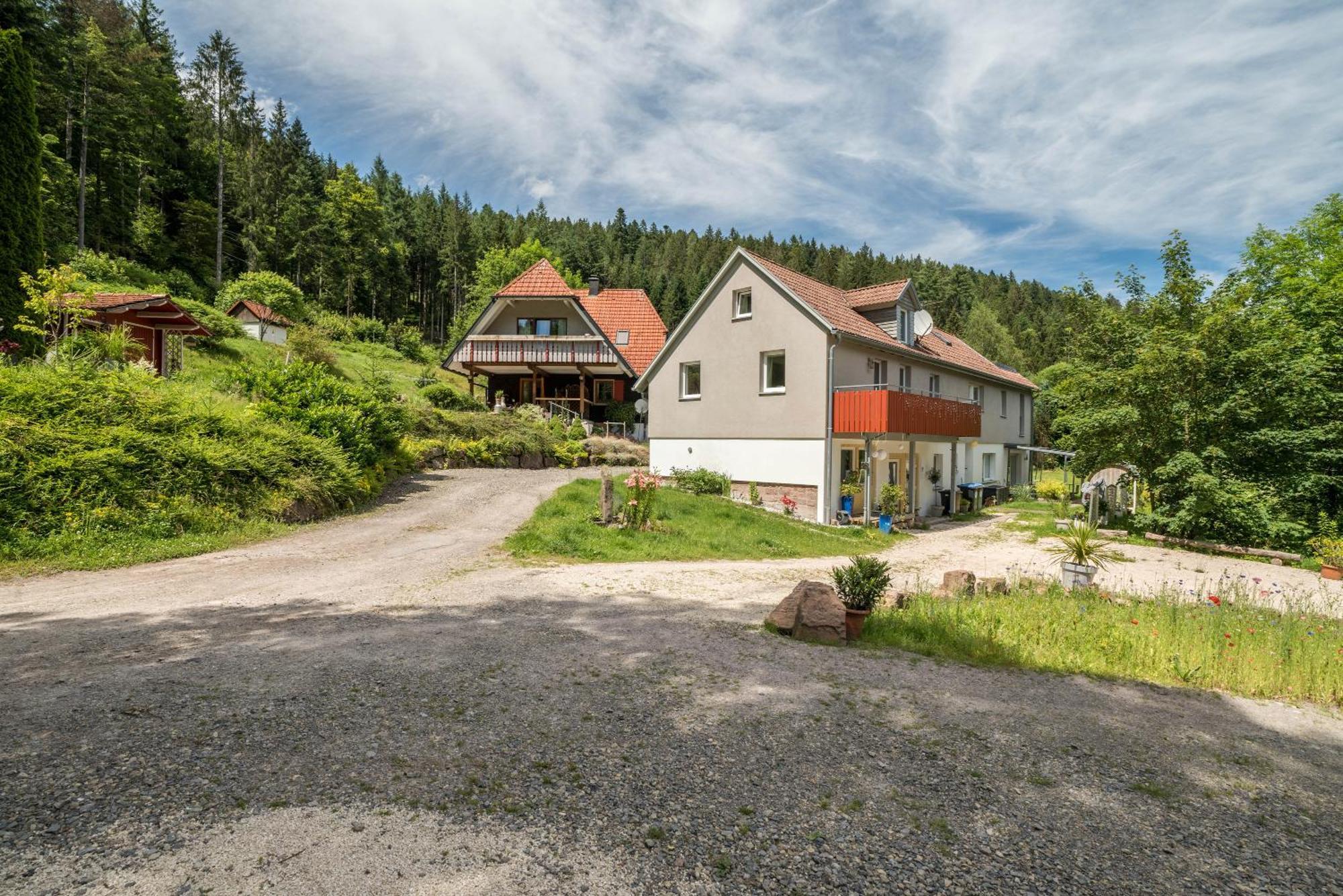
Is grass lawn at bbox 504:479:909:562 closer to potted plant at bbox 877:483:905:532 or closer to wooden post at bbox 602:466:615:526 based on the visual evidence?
wooden post at bbox 602:466:615:526

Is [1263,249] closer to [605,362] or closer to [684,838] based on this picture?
[605,362]

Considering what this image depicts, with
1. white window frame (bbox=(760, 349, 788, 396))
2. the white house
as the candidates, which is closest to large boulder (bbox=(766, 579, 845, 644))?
the white house

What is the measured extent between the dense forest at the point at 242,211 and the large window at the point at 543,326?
18958 mm

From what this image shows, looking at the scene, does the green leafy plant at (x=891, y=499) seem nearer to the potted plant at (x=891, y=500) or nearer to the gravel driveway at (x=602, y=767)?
the potted plant at (x=891, y=500)

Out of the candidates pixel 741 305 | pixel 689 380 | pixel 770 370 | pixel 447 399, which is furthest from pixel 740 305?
pixel 447 399

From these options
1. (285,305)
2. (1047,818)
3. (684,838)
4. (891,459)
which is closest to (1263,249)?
(891,459)

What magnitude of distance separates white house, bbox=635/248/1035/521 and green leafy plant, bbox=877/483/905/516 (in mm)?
679

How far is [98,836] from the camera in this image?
3100mm

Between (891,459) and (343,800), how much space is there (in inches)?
889

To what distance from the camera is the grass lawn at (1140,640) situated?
656 cm

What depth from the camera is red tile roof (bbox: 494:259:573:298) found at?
33594 mm

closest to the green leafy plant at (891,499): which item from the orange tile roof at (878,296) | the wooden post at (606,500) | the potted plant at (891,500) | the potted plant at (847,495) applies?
the potted plant at (891,500)

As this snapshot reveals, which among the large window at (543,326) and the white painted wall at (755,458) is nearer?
the white painted wall at (755,458)

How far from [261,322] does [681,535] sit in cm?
3423
